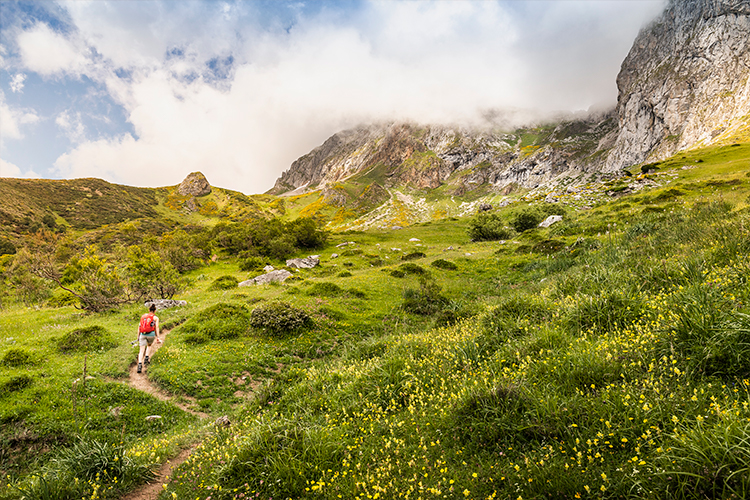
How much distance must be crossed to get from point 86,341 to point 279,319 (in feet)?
31.5

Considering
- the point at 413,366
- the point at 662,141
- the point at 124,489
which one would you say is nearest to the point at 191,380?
the point at 124,489

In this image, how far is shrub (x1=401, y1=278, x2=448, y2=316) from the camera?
2077 cm

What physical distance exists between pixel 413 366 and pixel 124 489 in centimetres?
716

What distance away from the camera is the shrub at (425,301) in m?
20.8

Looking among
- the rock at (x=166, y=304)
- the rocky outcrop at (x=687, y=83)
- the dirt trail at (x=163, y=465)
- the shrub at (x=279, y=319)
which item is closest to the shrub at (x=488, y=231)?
the shrub at (x=279, y=319)

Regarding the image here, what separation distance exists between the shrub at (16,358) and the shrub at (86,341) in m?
1.75

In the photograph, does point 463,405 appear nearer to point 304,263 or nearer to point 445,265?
point 445,265

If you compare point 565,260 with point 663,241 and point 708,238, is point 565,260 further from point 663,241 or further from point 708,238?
point 708,238

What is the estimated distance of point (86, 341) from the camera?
1523 cm

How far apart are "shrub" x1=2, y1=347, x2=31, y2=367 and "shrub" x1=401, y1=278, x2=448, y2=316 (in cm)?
1952

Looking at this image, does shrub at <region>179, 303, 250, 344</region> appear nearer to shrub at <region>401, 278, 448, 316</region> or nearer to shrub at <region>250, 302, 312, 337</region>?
shrub at <region>250, 302, 312, 337</region>

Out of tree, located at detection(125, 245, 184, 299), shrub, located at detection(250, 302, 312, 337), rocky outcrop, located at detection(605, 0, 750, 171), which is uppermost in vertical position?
rocky outcrop, located at detection(605, 0, 750, 171)

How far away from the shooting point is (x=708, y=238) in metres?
9.81

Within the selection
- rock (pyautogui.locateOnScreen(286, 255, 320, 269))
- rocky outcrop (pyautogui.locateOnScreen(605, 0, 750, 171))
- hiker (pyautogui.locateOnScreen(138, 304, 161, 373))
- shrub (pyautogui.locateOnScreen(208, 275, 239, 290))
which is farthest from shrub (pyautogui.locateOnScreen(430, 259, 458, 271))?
rocky outcrop (pyautogui.locateOnScreen(605, 0, 750, 171))
